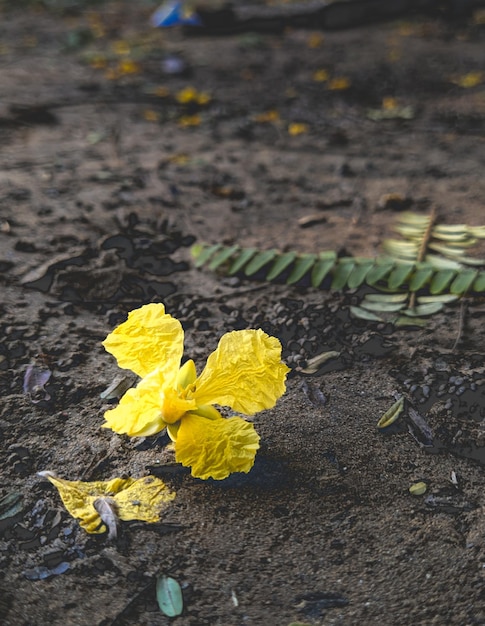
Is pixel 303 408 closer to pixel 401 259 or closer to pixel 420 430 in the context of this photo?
pixel 420 430

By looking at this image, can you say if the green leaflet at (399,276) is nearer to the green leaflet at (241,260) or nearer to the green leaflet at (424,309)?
the green leaflet at (424,309)

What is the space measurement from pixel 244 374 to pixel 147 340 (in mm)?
212

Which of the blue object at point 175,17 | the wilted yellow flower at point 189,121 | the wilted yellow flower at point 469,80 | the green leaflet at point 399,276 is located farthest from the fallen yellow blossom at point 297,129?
the blue object at point 175,17

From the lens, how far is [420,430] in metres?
1.55

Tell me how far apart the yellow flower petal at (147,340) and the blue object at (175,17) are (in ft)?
14.3

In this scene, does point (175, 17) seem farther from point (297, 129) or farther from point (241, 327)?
point (241, 327)

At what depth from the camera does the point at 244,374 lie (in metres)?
1.41

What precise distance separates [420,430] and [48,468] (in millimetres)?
798

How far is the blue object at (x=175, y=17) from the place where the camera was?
5.25 metres

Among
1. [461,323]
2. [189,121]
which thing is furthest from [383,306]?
[189,121]

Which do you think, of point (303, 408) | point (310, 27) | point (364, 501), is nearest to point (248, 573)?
point (364, 501)

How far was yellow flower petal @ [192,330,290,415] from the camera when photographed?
1405 millimetres

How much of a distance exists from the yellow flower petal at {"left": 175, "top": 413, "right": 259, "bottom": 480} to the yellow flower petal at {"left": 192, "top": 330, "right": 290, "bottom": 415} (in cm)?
6

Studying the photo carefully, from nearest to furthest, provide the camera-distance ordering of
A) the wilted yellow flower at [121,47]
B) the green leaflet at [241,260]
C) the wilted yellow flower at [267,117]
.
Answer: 1. the green leaflet at [241,260]
2. the wilted yellow flower at [267,117]
3. the wilted yellow flower at [121,47]
